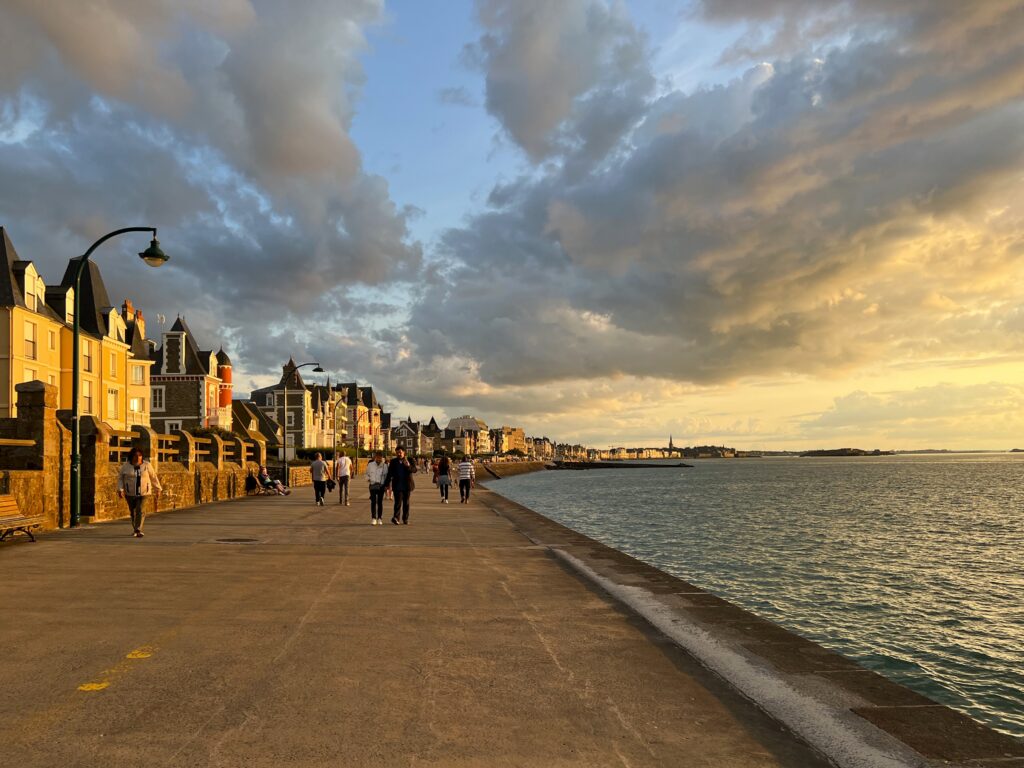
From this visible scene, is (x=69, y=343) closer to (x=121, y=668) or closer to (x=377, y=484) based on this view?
(x=377, y=484)

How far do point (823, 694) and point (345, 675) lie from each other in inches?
146

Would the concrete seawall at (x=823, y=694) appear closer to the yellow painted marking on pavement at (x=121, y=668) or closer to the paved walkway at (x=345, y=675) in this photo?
the paved walkway at (x=345, y=675)

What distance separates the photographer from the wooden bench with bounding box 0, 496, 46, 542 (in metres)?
12.9

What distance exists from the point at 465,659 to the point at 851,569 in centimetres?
1876

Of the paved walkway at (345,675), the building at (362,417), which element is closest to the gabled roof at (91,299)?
the paved walkway at (345,675)

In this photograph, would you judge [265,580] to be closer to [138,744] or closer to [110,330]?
[138,744]

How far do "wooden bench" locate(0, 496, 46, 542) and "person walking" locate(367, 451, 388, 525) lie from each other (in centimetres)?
784

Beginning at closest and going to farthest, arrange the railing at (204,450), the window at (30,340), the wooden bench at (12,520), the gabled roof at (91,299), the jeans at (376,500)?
the wooden bench at (12,520) < the jeans at (376,500) < the railing at (204,450) < the window at (30,340) < the gabled roof at (91,299)

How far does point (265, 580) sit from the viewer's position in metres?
10.4

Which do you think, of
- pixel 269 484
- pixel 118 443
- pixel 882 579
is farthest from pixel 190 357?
pixel 882 579

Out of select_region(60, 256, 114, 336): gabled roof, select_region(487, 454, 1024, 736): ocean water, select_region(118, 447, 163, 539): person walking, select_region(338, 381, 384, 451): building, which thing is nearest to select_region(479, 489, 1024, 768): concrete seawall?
select_region(487, 454, 1024, 736): ocean water

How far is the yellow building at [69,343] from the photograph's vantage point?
3931cm

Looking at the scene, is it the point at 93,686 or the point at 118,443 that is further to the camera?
the point at 118,443

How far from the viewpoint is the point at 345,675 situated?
5867 mm
